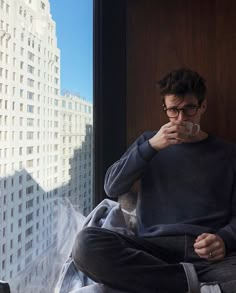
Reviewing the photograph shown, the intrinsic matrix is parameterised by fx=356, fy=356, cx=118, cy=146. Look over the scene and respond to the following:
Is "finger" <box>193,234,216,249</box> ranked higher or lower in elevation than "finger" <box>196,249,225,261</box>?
higher

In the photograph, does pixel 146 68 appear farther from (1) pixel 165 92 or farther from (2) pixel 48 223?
(2) pixel 48 223

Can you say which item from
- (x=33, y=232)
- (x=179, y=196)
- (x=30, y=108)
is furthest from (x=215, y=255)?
(x=30, y=108)

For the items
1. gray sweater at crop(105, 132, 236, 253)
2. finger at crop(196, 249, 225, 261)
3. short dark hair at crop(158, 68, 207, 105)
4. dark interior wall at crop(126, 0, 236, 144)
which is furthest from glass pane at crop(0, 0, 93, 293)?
finger at crop(196, 249, 225, 261)

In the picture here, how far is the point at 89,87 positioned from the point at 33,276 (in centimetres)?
85

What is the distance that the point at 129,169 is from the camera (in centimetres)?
124

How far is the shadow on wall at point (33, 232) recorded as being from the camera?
4.58ft

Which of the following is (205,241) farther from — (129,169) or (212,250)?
(129,169)

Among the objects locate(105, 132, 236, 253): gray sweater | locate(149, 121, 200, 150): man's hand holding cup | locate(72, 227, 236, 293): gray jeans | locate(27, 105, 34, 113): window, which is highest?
locate(27, 105, 34, 113): window

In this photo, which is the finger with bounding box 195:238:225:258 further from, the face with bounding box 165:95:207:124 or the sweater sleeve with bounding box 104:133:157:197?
the face with bounding box 165:95:207:124

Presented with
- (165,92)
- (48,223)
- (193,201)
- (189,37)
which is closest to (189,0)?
(189,37)

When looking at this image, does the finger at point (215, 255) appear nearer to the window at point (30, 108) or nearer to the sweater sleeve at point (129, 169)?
the sweater sleeve at point (129, 169)

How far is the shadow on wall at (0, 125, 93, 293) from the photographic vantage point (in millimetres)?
1396

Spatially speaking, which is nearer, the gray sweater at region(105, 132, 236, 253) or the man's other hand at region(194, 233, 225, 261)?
the man's other hand at region(194, 233, 225, 261)

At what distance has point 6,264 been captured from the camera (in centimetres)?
139
